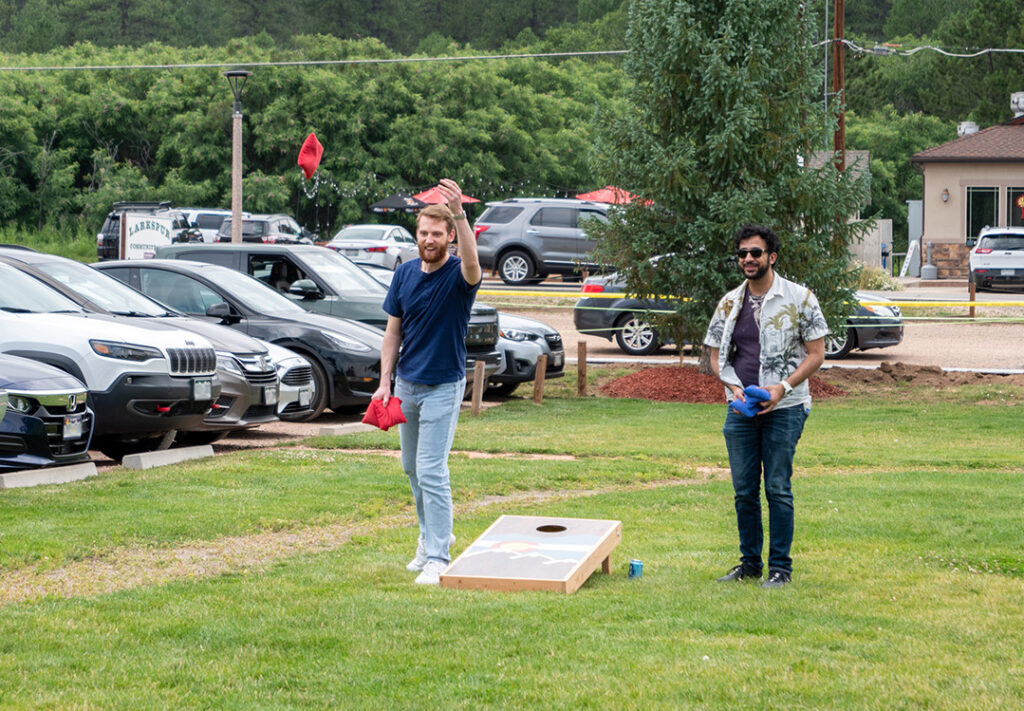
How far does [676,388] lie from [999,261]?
19594mm

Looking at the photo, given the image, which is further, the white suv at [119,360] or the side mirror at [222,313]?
the side mirror at [222,313]

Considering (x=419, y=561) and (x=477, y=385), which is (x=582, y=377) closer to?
(x=477, y=385)

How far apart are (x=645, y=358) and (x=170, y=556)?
14794mm

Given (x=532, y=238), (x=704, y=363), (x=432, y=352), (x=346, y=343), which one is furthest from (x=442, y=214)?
(x=532, y=238)

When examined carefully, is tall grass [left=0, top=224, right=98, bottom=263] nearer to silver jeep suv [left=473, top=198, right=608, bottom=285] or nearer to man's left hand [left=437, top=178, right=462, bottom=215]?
silver jeep suv [left=473, top=198, right=608, bottom=285]

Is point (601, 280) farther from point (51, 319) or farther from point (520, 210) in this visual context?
point (51, 319)

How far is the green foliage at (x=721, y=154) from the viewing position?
17.7m

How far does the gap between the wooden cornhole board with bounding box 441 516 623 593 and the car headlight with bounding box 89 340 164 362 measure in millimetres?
4690

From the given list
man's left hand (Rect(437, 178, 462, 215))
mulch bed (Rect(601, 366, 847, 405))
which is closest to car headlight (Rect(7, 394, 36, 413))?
man's left hand (Rect(437, 178, 462, 215))

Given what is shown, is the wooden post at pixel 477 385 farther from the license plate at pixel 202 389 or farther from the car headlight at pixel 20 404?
the car headlight at pixel 20 404

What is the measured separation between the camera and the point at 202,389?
1143cm

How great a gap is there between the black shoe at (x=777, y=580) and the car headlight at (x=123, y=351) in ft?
20.1

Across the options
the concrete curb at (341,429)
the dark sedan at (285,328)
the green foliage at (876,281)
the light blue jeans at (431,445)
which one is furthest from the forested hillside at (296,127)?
the light blue jeans at (431,445)

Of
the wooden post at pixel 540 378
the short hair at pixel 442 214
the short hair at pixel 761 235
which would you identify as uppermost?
the short hair at pixel 442 214
